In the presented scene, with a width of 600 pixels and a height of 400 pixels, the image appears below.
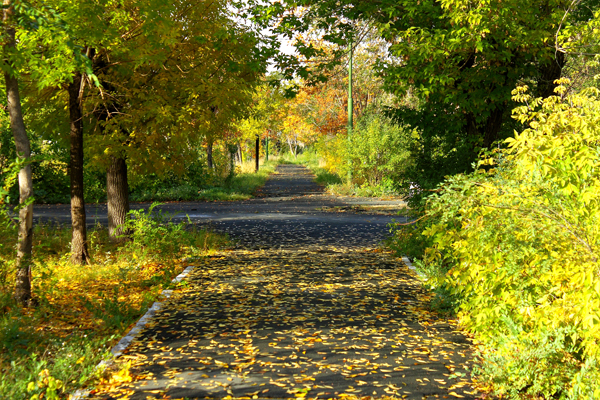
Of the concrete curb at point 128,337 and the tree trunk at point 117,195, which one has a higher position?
the tree trunk at point 117,195

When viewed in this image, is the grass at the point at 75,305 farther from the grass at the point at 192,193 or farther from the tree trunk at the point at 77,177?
the grass at the point at 192,193

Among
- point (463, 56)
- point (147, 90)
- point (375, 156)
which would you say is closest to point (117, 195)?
point (147, 90)

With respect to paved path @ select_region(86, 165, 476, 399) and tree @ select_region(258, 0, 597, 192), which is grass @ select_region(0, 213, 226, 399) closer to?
paved path @ select_region(86, 165, 476, 399)

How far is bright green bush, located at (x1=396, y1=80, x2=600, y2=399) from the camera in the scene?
4.34m

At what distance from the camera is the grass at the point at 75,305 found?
4586mm

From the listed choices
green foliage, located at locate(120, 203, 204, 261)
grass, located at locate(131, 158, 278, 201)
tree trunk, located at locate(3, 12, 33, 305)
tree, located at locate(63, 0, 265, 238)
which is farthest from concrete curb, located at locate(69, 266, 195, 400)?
grass, located at locate(131, 158, 278, 201)

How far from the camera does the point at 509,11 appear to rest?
30.0 ft

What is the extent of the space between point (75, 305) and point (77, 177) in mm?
2908

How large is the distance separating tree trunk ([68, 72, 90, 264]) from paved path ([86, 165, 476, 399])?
6.36 ft

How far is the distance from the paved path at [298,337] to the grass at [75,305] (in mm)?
355

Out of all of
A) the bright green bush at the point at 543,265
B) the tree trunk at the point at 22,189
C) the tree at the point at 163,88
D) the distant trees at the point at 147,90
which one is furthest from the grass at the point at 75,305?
the bright green bush at the point at 543,265

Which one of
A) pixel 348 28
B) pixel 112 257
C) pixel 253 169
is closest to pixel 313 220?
pixel 348 28

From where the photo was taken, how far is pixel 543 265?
4777mm

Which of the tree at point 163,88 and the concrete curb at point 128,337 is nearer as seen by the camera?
the concrete curb at point 128,337
